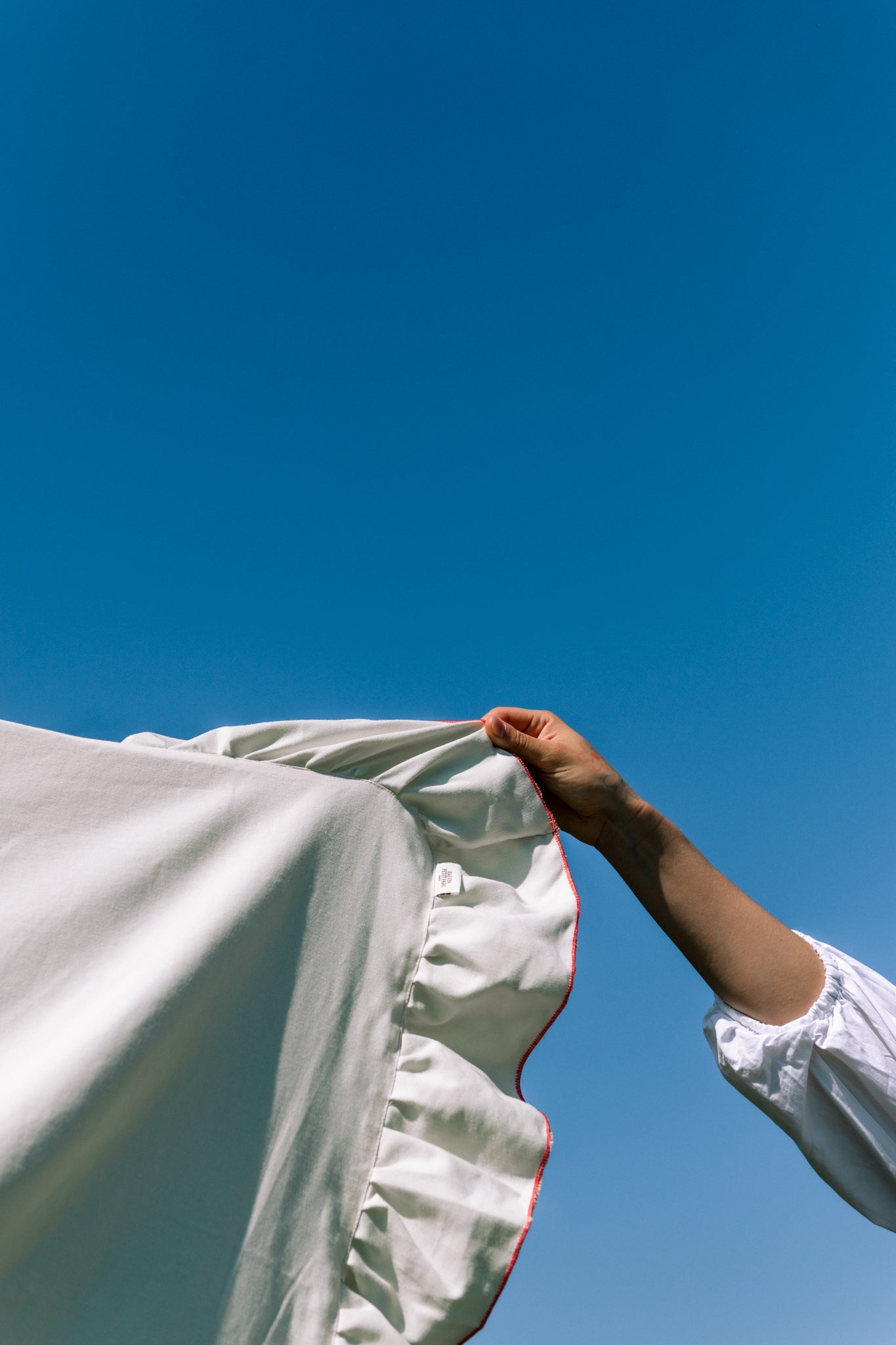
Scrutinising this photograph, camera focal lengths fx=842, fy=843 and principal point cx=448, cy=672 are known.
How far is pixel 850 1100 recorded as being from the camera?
5.15ft

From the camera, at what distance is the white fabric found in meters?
1.04

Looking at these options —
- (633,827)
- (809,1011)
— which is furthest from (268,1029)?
(809,1011)

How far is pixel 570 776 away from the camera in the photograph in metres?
1.69

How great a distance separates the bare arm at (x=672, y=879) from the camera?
1663 millimetres

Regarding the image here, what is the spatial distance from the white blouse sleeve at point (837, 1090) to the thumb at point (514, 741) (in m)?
0.68

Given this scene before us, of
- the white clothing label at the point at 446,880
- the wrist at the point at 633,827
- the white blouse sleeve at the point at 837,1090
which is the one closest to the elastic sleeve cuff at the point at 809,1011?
the white blouse sleeve at the point at 837,1090

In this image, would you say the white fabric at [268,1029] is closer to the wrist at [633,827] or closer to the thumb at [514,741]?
the thumb at [514,741]

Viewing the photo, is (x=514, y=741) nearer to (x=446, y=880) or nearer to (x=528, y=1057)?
(x=446, y=880)

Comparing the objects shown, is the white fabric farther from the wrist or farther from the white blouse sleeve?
the white blouse sleeve

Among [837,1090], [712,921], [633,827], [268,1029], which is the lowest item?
[268,1029]

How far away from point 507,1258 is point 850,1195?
2.71ft

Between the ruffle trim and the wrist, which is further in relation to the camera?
the wrist

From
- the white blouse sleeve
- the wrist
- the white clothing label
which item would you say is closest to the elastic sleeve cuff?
the white blouse sleeve

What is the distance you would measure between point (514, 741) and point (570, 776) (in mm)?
157
